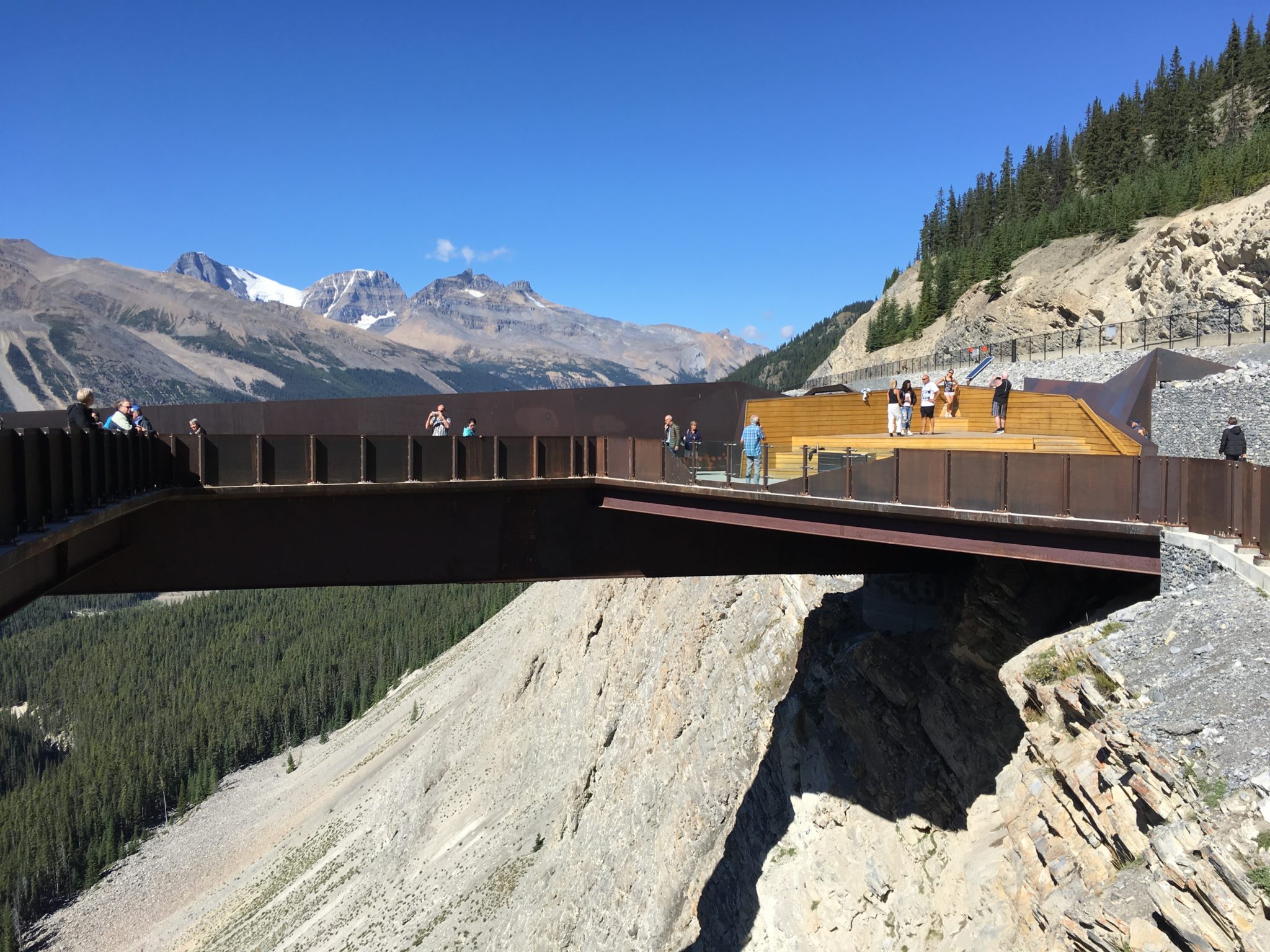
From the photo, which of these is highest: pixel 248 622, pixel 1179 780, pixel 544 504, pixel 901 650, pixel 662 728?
pixel 544 504

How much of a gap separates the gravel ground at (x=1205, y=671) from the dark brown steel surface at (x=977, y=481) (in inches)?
102

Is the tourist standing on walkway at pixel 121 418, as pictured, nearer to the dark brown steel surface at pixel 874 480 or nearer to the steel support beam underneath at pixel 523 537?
the steel support beam underneath at pixel 523 537

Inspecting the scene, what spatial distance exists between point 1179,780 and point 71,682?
169393 mm

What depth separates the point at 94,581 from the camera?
43.6ft

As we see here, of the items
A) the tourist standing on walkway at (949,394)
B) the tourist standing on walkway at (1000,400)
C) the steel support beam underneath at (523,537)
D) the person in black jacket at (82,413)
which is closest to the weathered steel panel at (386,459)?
the steel support beam underneath at (523,537)

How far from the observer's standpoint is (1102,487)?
1246cm

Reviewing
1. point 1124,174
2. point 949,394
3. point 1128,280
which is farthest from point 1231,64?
point 949,394

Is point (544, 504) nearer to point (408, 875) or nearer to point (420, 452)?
point (420, 452)

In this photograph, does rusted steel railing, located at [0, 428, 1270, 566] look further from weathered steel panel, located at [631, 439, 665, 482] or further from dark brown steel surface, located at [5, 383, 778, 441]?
dark brown steel surface, located at [5, 383, 778, 441]

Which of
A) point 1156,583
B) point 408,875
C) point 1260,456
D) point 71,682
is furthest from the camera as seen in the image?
point 71,682

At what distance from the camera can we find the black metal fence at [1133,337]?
4238cm

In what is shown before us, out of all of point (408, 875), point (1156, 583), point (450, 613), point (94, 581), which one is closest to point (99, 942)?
point (408, 875)

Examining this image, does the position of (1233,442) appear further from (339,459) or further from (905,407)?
(339,459)

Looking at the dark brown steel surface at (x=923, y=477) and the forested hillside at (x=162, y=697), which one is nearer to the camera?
the dark brown steel surface at (x=923, y=477)
